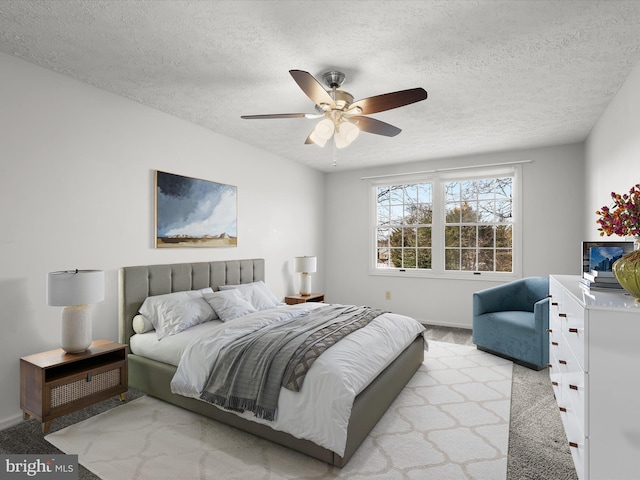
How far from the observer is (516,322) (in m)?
3.71

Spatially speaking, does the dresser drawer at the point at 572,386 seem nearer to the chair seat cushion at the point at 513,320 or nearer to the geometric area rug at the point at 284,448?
the geometric area rug at the point at 284,448

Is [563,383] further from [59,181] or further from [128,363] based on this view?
[59,181]

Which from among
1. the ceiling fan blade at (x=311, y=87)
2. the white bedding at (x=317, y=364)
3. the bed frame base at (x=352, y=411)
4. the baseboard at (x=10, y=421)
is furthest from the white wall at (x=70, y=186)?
the ceiling fan blade at (x=311, y=87)

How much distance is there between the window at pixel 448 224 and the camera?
504 centimetres

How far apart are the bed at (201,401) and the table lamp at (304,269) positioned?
1.08m

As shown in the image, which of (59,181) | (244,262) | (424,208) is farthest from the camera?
(424,208)

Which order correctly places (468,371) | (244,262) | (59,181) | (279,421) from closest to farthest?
(279,421), (59,181), (468,371), (244,262)

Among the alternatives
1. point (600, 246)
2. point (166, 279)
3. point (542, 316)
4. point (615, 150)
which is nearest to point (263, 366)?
point (166, 279)

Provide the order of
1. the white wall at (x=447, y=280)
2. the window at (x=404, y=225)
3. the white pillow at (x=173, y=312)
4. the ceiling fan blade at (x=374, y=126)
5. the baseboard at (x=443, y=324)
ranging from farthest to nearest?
1. the window at (x=404, y=225)
2. the baseboard at (x=443, y=324)
3. the white wall at (x=447, y=280)
4. the white pillow at (x=173, y=312)
5. the ceiling fan blade at (x=374, y=126)

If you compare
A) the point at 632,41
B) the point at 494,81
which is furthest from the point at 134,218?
the point at 632,41

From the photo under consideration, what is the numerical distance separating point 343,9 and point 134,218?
258 centimetres

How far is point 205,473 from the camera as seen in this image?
1970 millimetres

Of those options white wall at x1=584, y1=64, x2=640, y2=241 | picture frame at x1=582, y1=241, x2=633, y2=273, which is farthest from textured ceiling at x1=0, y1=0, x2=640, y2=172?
picture frame at x1=582, y1=241, x2=633, y2=273

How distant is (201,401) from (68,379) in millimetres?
920
